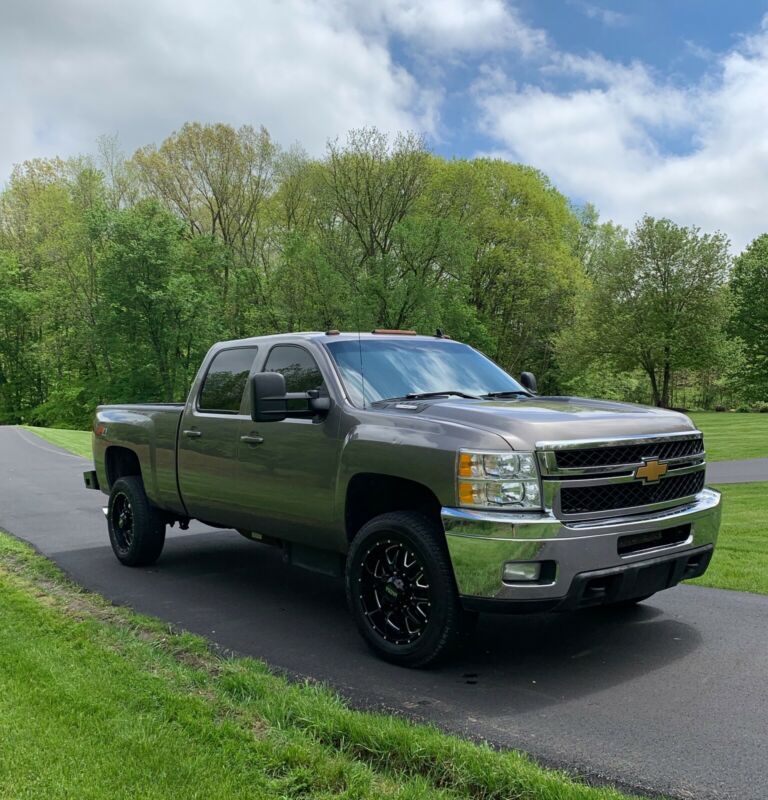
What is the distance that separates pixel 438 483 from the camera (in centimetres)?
451

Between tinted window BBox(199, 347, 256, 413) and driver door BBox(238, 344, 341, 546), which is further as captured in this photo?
tinted window BBox(199, 347, 256, 413)

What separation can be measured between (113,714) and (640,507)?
10.1ft

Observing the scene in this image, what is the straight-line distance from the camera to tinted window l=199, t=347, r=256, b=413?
21.2ft

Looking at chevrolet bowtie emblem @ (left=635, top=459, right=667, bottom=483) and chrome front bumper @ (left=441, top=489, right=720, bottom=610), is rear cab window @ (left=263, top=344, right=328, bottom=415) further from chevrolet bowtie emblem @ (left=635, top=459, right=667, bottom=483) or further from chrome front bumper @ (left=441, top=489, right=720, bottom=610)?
chevrolet bowtie emblem @ (left=635, top=459, right=667, bottom=483)

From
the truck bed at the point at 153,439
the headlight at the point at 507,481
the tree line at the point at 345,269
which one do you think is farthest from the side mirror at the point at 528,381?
the tree line at the point at 345,269

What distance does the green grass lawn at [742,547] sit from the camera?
6.94 meters

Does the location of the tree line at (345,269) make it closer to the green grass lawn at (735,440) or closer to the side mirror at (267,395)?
the green grass lawn at (735,440)

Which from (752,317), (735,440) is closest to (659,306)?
(752,317)

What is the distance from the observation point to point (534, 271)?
45312mm

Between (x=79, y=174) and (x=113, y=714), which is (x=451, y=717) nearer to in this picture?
(x=113, y=714)

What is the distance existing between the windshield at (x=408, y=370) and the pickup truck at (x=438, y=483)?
0.06 feet

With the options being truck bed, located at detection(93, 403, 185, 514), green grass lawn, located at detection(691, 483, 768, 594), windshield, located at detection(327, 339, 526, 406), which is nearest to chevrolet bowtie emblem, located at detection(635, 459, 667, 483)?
windshield, located at detection(327, 339, 526, 406)

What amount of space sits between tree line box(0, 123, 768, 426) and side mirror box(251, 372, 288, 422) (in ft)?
110

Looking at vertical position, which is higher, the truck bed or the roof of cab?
the roof of cab
